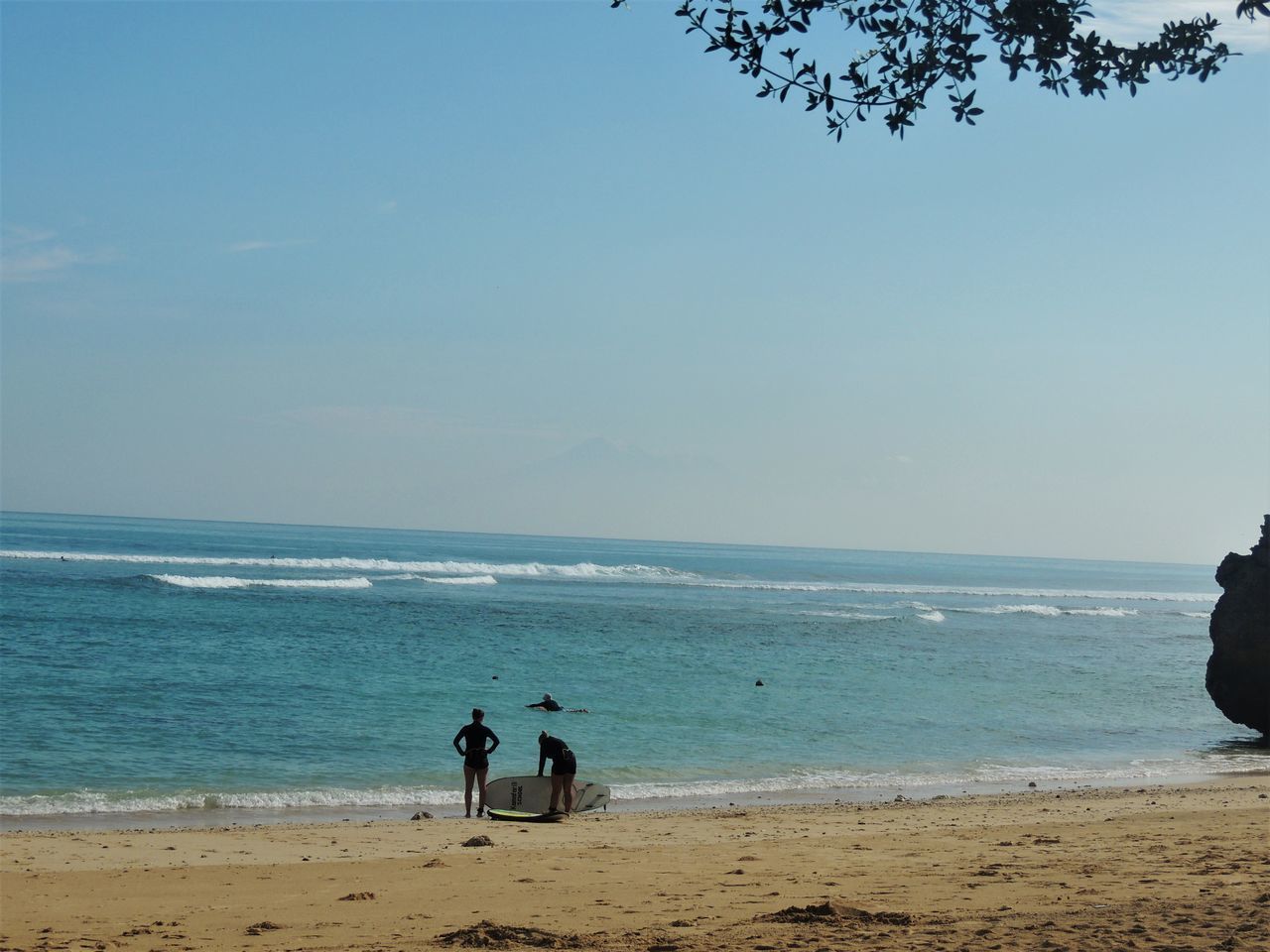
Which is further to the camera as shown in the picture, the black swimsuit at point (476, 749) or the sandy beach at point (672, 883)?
the black swimsuit at point (476, 749)

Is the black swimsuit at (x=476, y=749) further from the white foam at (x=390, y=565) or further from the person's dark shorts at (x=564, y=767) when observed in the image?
the white foam at (x=390, y=565)

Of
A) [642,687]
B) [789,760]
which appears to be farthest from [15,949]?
[642,687]

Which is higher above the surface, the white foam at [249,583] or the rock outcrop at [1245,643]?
the rock outcrop at [1245,643]

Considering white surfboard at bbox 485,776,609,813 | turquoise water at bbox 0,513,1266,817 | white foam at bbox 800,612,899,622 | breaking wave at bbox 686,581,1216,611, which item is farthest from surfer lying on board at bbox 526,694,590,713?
breaking wave at bbox 686,581,1216,611

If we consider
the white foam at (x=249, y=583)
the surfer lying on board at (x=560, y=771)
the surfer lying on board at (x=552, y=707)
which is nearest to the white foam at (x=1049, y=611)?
the white foam at (x=249, y=583)

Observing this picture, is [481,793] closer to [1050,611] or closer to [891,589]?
[1050,611]

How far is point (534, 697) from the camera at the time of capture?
2914cm

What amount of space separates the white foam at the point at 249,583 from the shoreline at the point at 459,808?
151 ft

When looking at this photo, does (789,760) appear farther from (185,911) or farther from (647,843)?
(185,911)

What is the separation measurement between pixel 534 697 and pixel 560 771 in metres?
12.9

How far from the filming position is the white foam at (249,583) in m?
60.9

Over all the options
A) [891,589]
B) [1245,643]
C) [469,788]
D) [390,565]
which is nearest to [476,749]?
[469,788]

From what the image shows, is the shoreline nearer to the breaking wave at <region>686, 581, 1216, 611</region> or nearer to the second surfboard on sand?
the second surfboard on sand

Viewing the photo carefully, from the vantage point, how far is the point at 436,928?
8.89 meters
